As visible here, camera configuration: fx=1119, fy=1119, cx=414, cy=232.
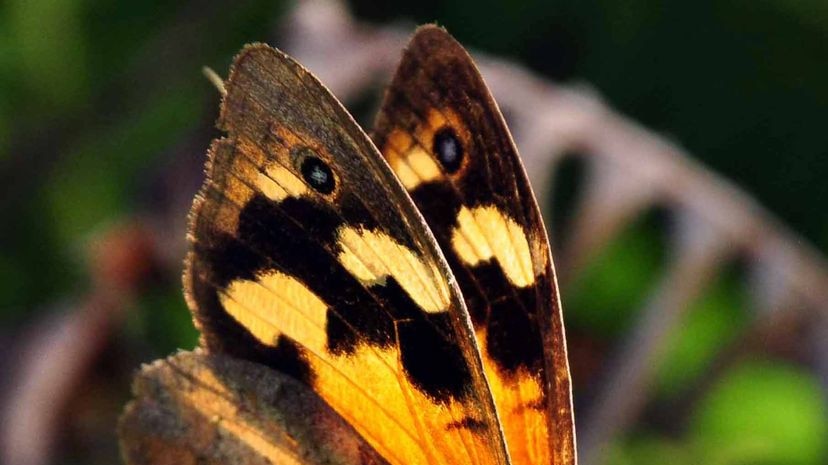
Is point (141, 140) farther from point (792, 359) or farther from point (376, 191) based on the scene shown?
point (376, 191)

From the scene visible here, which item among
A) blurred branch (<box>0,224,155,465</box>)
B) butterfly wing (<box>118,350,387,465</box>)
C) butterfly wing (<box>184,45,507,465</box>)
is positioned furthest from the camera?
blurred branch (<box>0,224,155,465</box>)

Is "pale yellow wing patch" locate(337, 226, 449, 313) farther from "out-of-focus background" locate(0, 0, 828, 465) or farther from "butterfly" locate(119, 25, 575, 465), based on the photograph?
"out-of-focus background" locate(0, 0, 828, 465)

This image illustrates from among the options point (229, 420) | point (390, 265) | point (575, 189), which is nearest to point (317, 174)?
point (390, 265)

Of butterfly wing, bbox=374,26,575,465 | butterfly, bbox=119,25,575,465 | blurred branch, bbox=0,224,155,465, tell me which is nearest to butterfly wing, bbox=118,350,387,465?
butterfly, bbox=119,25,575,465

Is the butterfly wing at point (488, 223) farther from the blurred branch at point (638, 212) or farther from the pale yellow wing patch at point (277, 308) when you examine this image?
the blurred branch at point (638, 212)

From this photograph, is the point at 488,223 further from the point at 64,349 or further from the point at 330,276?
the point at 64,349

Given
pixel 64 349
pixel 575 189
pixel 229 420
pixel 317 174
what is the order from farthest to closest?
pixel 575 189 → pixel 64 349 → pixel 229 420 → pixel 317 174
